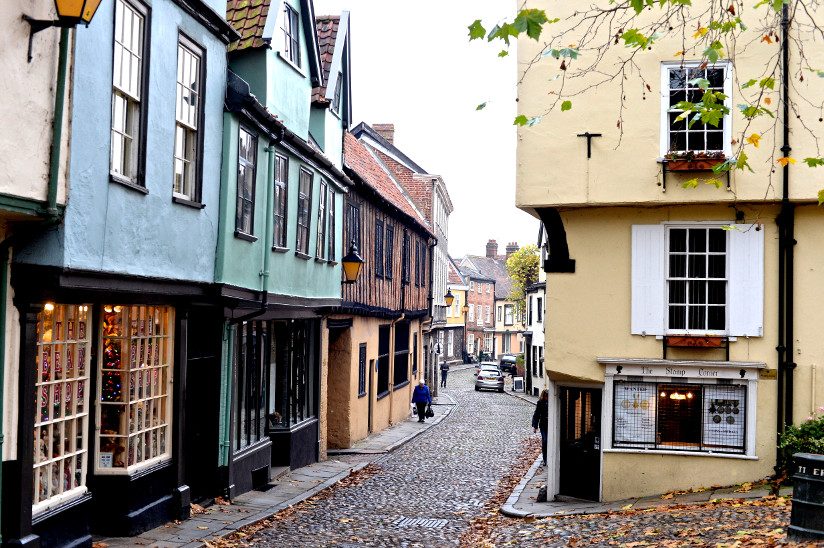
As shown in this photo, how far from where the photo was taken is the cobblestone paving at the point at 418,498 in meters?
12.1

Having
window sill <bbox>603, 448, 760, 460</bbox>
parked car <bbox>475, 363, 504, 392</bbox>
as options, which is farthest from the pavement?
parked car <bbox>475, 363, 504, 392</bbox>

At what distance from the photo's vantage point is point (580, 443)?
15180mm

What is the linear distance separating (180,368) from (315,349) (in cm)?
774

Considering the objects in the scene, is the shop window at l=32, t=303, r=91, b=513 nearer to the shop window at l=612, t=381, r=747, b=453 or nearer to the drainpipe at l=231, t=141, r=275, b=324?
the drainpipe at l=231, t=141, r=275, b=324

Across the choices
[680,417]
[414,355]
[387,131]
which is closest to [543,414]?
[680,417]

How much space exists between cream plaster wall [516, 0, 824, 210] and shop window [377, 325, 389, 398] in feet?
45.1

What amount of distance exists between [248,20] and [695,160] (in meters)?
7.50

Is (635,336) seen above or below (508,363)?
above

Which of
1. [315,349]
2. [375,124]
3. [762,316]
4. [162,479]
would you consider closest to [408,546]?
[162,479]

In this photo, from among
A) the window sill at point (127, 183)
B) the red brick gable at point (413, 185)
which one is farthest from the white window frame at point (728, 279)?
the red brick gable at point (413, 185)

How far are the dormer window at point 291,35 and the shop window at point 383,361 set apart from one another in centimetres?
1241

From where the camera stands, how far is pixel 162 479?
39.4 feet

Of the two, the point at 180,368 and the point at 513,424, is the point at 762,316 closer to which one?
the point at 180,368

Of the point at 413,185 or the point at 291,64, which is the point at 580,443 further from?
the point at 413,185
